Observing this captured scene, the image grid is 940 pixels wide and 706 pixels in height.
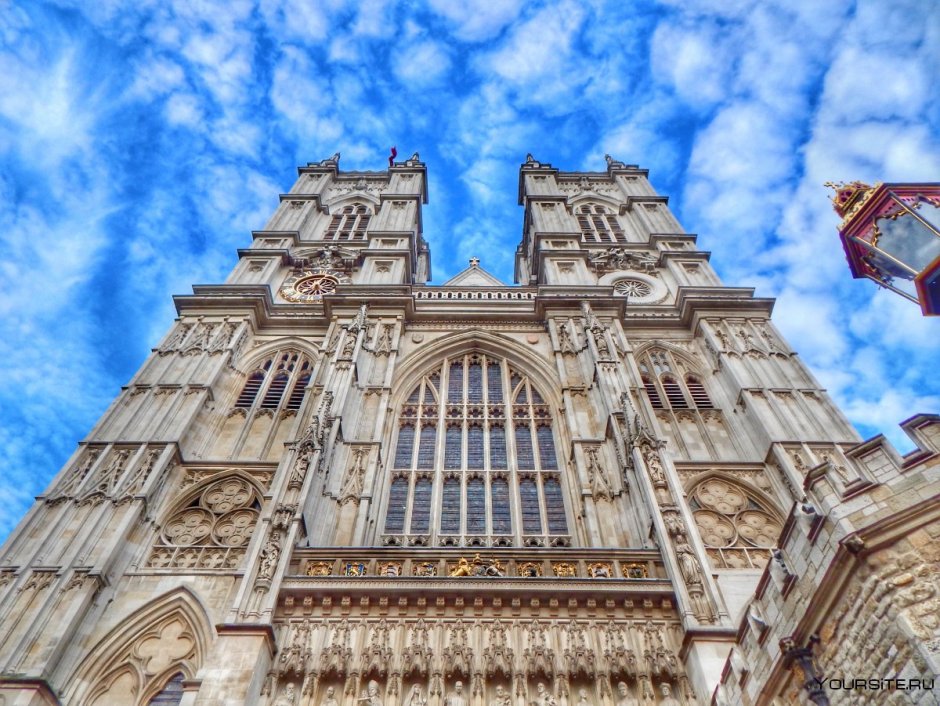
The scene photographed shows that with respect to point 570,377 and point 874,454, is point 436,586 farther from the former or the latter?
point 570,377

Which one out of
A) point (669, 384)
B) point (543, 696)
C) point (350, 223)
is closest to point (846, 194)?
point (669, 384)

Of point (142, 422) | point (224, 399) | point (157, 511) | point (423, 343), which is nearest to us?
point (157, 511)

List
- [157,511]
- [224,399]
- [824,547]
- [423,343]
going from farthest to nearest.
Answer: [423,343], [224,399], [157,511], [824,547]

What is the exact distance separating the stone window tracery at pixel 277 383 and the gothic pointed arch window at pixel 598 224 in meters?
13.6

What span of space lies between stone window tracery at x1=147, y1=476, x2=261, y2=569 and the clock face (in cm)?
979

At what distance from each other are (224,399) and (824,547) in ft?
54.2

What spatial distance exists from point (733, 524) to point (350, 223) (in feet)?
73.5

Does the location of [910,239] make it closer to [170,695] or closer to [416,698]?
[416,698]

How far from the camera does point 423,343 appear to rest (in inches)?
858

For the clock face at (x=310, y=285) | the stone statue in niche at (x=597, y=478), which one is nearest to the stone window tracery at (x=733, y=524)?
the stone statue in niche at (x=597, y=478)

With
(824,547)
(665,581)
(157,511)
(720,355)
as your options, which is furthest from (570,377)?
(824,547)

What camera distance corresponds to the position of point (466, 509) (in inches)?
640

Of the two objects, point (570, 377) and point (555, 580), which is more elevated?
point (570, 377)

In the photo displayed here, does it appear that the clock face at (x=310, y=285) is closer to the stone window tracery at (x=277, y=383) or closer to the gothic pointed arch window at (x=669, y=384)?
the stone window tracery at (x=277, y=383)
